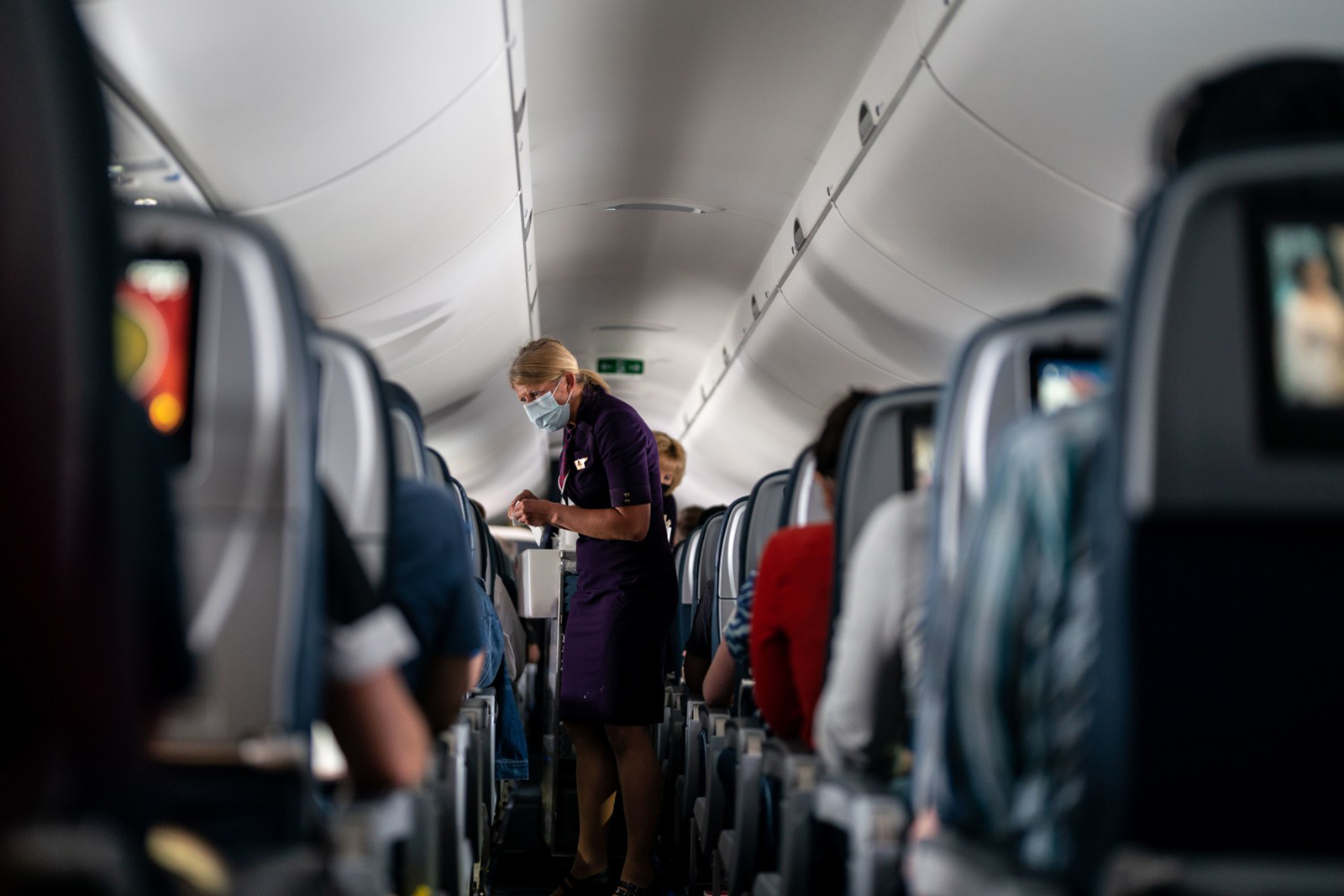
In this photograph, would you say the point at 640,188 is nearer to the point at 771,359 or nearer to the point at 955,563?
the point at 771,359

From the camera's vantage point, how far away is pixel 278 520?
1.32 m

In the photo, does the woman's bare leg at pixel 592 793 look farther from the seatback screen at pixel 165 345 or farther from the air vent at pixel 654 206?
A: the air vent at pixel 654 206

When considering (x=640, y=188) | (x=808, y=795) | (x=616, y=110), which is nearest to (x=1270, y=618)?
(x=808, y=795)

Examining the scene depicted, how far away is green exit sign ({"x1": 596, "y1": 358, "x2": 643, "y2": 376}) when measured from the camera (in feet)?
48.2

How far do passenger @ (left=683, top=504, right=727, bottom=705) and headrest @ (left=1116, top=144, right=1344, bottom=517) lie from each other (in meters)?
3.62

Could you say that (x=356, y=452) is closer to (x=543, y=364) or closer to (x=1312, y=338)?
(x=1312, y=338)

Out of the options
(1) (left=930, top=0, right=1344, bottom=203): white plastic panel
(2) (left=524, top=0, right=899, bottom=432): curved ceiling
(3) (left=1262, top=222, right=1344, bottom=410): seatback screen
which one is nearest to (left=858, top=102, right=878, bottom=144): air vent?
(2) (left=524, top=0, right=899, bottom=432): curved ceiling

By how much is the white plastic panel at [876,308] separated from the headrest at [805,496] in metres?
2.74

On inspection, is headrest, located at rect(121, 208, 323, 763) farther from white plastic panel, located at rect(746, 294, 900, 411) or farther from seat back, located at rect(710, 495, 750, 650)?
white plastic panel, located at rect(746, 294, 900, 411)

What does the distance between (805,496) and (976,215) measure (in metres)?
2.41

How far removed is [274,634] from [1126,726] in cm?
91

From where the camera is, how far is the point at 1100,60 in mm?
Answer: 3357

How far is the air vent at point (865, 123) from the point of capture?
5.35 meters

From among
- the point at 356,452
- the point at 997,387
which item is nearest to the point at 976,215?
the point at 997,387
